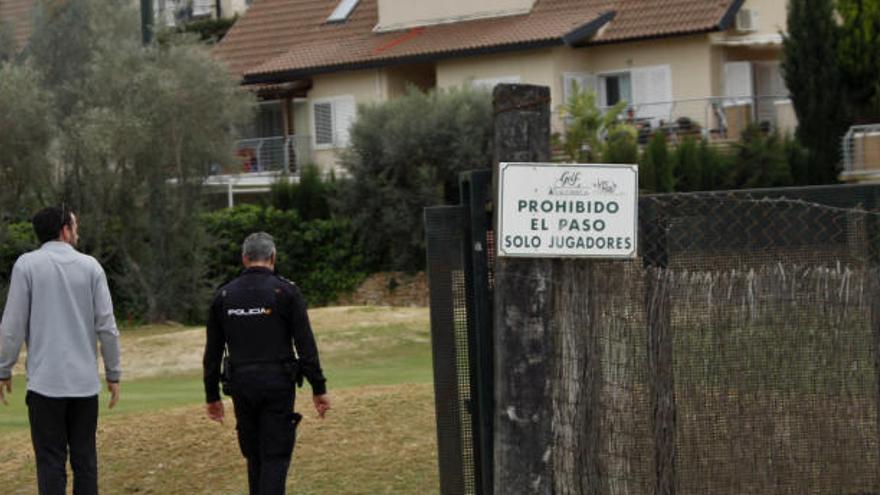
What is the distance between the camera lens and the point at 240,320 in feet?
33.9

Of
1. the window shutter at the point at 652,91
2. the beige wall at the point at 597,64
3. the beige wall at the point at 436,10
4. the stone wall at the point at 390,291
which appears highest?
the beige wall at the point at 436,10

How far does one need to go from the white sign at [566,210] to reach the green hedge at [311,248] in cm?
3475

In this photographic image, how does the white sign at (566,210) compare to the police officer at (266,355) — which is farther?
the police officer at (266,355)

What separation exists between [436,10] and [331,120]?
4.54 m

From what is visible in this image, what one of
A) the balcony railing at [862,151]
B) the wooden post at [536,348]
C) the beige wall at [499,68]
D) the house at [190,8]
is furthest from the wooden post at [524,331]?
the house at [190,8]

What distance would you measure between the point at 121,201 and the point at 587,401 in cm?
2940

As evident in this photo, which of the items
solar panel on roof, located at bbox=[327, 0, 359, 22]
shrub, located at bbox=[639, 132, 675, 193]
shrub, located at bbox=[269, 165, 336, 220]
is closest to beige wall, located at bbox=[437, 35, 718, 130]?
shrub, located at bbox=[639, 132, 675, 193]

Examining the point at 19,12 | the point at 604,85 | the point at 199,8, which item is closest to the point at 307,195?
the point at 604,85

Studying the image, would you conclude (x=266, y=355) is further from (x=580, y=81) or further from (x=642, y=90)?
(x=580, y=81)

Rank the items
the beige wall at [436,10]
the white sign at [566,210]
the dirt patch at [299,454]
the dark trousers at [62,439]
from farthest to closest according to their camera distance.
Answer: the beige wall at [436,10]
the dirt patch at [299,454]
the dark trousers at [62,439]
the white sign at [566,210]

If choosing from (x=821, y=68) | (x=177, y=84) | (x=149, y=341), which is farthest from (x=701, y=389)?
(x=821, y=68)

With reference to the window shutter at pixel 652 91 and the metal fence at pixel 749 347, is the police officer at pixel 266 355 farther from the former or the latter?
the window shutter at pixel 652 91

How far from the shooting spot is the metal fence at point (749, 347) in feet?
28.7

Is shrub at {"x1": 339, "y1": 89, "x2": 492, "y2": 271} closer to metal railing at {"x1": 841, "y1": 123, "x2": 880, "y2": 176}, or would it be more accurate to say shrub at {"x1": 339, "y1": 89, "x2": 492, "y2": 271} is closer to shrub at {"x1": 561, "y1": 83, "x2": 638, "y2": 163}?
shrub at {"x1": 561, "y1": 83, "x2": 638, "y2": 163}
